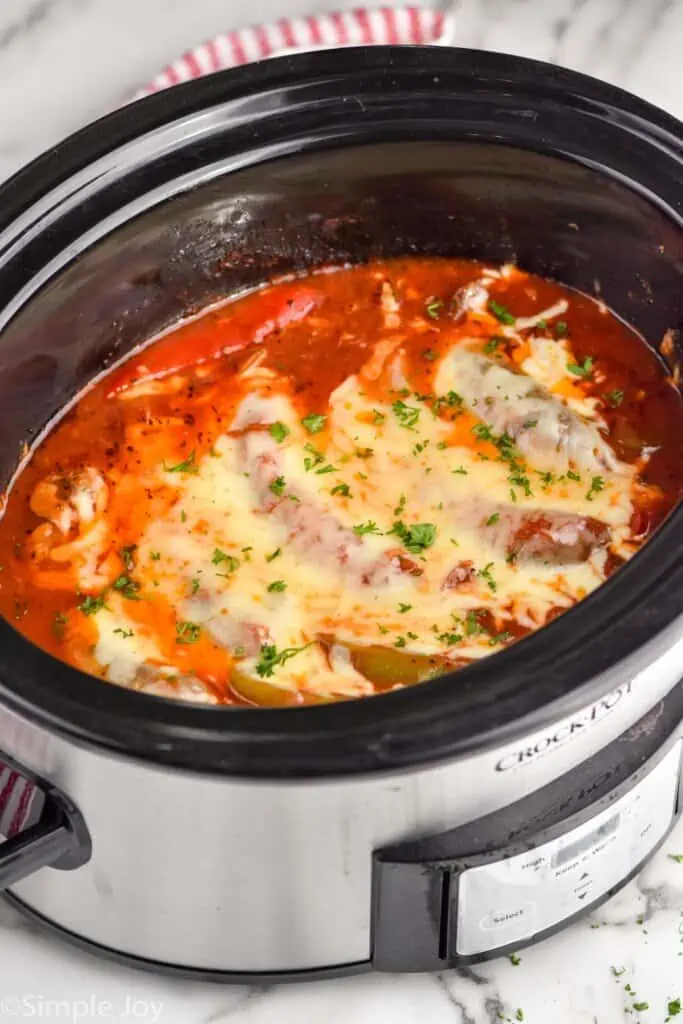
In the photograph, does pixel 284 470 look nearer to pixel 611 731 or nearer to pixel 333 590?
pixel 333 590

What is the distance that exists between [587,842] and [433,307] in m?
1.04

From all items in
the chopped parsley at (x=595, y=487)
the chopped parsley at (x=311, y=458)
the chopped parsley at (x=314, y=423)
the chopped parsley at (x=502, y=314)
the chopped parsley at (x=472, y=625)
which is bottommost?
the chopped parsley at (x=472, y=625)

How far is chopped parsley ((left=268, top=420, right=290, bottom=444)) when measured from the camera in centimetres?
257

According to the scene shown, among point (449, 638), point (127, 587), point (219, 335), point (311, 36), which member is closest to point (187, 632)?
point (127, 587)

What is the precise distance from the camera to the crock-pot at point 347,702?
181cm

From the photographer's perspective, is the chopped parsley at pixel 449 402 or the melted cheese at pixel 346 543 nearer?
the melted cheese at pixel 346 543

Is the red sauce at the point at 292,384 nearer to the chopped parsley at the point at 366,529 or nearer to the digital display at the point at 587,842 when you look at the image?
the chopped parsley at the point at 366,529

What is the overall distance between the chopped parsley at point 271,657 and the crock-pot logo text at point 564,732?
0.46m

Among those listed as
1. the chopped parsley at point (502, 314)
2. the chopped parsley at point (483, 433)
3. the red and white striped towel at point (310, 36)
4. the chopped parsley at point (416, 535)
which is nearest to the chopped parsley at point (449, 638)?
the chopped parsley at point (416, 535)

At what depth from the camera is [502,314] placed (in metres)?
2.76

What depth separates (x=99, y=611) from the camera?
7.67 ft

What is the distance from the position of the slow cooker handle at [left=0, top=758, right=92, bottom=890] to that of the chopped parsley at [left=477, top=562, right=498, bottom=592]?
0.68m

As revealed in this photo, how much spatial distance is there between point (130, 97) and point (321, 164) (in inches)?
30.3

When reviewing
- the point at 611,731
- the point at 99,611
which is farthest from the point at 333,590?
the point at 611,731
